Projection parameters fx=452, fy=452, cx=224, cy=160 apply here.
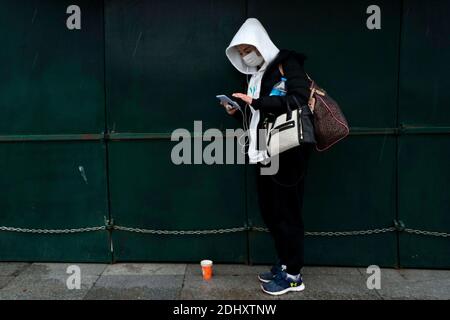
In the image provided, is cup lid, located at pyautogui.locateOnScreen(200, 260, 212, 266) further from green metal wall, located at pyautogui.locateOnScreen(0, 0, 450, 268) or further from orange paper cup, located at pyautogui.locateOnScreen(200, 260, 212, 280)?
green metal wall, located at pyautogui.locateOnScreen(0, 0, 450, 268)

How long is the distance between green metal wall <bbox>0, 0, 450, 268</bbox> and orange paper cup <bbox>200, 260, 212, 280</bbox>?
386 millimetres

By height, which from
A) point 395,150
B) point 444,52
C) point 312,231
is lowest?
point 312,231

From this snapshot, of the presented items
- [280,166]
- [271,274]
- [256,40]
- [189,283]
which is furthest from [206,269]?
[256,40]

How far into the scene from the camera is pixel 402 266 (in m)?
4.59

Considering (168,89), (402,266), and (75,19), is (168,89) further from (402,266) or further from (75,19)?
(402,266)

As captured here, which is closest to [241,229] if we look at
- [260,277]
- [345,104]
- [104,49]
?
[260,277]

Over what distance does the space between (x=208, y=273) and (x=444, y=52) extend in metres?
3.11

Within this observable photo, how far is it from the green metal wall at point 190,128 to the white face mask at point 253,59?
397 millimetres

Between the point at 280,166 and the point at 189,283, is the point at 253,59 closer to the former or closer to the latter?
the point at 280,166

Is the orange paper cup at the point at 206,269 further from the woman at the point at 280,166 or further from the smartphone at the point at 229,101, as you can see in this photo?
the smartphone at the point at 229,101

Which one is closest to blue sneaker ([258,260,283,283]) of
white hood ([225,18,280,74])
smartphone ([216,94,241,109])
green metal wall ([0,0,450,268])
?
green metal wall ([0,0,450,268])

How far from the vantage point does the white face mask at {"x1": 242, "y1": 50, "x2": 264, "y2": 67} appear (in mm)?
4043

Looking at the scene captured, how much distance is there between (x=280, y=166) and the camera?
395 centimetres

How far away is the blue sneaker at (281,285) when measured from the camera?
4.00 meters
